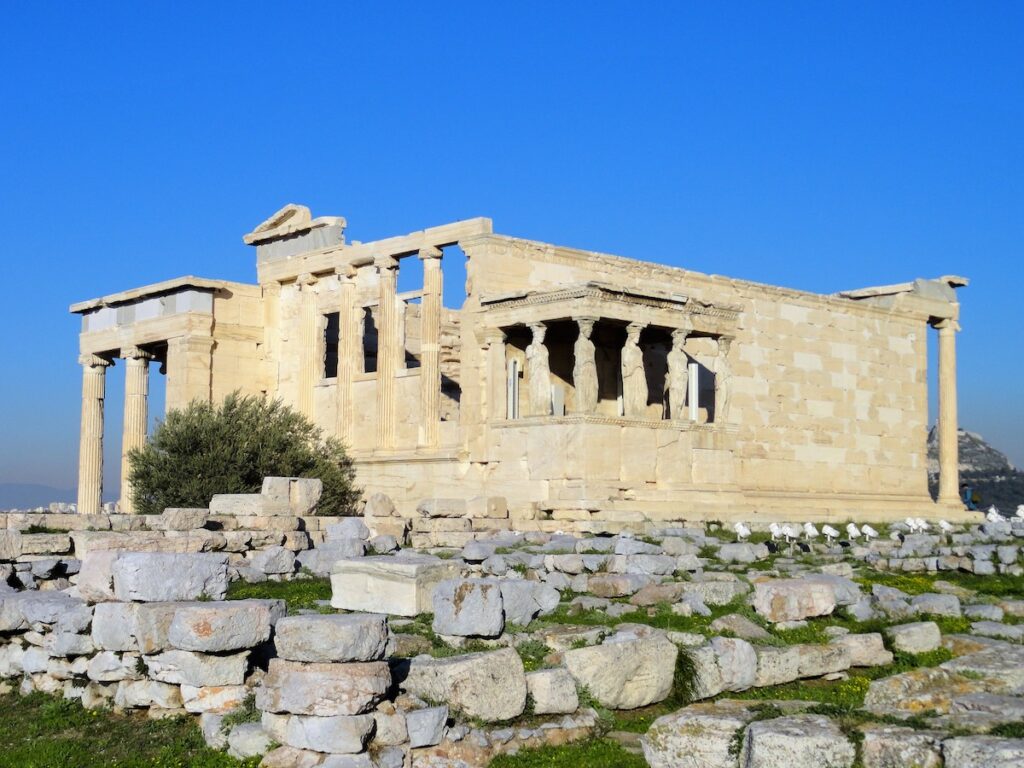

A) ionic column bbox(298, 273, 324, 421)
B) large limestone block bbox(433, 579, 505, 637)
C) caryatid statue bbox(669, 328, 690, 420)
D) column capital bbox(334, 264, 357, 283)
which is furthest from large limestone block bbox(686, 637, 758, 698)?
ionic column bbox(298, 273, 324, 421)

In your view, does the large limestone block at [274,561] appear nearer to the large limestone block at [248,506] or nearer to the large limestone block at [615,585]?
the large limestone block at [248,506]

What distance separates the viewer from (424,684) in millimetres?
9820

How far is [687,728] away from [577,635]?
2712 mm

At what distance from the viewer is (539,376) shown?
2433 centimetres

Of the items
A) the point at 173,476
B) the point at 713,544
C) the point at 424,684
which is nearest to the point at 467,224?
the point at 173,476

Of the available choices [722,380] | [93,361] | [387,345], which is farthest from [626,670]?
[93,361]

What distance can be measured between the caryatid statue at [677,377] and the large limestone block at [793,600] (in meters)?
11.7

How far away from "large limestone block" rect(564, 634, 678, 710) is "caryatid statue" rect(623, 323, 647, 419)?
13.6 meters

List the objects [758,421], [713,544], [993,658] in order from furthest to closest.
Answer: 1. [758,421]
2. [713,544]
3. [993,658]

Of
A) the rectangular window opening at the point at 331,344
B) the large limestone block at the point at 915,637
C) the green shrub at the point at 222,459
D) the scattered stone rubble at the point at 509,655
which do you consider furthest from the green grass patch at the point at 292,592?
the rectangular window opening at the point at 331,344

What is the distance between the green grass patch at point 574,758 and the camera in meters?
9.36

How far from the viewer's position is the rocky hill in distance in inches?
1713

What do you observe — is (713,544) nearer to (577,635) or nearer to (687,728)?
(577,635)

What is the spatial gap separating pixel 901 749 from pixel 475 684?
2950 mm
